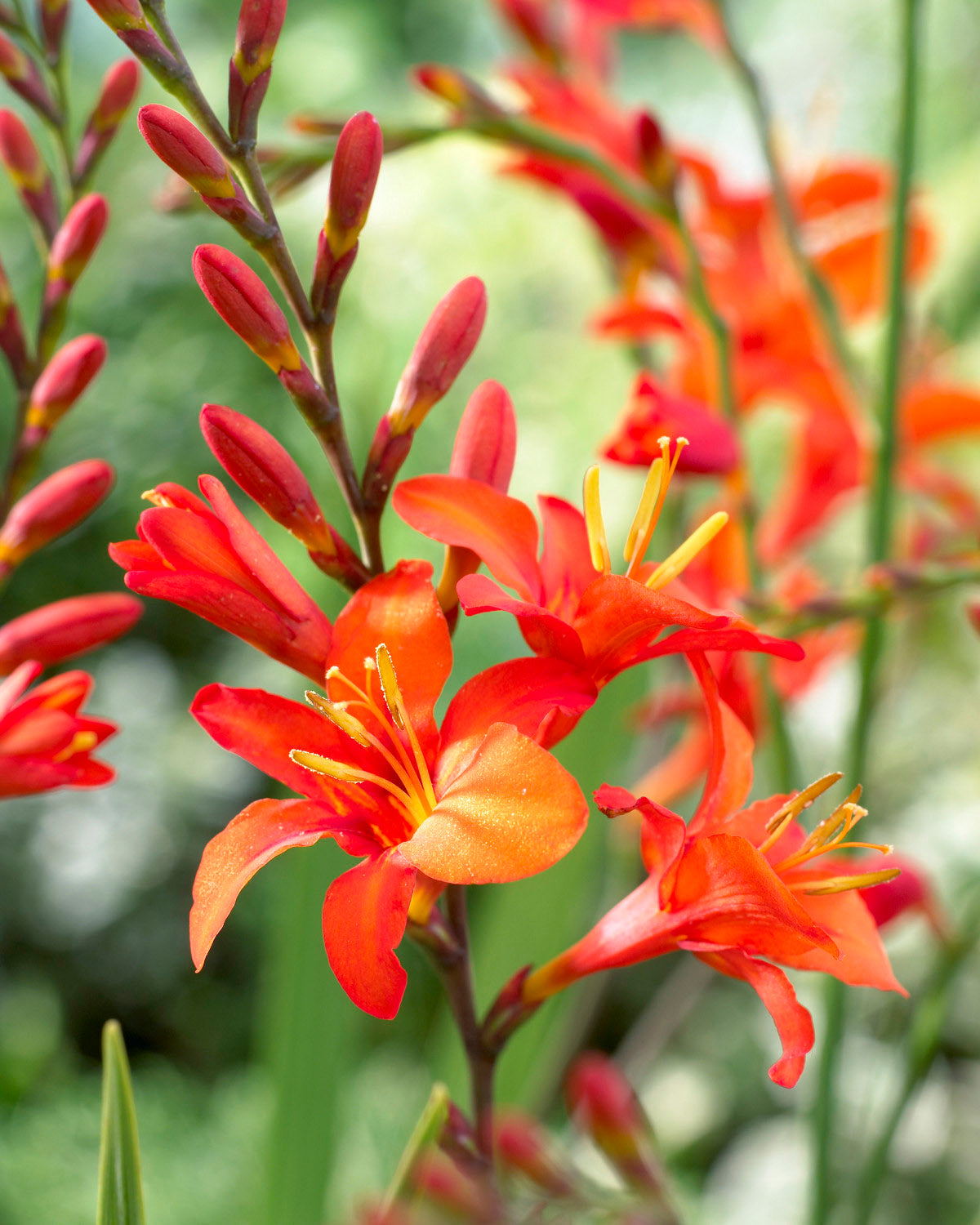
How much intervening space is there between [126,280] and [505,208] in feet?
1.39

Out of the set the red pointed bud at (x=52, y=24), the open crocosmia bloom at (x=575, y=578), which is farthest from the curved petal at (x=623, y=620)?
the red pointed bud at (x=52, y=24)

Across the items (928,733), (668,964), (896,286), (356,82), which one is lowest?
(668,964)

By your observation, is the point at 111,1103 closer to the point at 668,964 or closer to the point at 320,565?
the point at 320,565

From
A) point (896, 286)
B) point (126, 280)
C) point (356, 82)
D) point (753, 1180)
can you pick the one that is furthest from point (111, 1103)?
point (356, 82)

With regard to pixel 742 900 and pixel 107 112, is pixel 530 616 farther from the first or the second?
pixel 107 112

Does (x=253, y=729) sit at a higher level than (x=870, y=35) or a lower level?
lower

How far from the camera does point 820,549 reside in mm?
1122

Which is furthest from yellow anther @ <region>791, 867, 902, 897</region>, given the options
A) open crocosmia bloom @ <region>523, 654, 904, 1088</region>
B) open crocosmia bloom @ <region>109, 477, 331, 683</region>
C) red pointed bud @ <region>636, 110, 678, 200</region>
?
red pointed bud @ <region>636, 110, 678, 200</region>

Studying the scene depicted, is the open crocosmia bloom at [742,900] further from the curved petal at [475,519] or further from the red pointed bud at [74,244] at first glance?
the red pointed bud at [74,244]

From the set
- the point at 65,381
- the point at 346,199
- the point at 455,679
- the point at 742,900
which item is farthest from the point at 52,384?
the point at 455,679

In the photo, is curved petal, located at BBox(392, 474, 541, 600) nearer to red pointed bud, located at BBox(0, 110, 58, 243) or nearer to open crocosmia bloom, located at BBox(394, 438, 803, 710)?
open crocosmia bloom, located at BBox(394, 438, 803, 710)

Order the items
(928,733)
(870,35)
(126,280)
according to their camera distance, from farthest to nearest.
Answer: (870,35)
(126,280)
(928,733)

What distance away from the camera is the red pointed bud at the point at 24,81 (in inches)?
11.3

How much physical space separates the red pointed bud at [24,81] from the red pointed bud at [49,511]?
0.10 m
